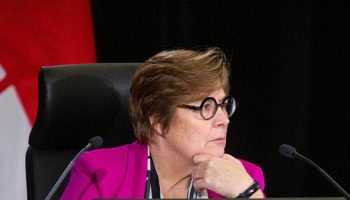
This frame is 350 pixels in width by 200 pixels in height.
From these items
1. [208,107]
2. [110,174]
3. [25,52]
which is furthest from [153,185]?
[25,52]

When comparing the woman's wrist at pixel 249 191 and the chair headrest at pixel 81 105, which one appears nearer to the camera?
the woman's wrist at pixel 249 191

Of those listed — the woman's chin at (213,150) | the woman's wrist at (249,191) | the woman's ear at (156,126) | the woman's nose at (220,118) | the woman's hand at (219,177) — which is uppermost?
the woman's nose at (220,118)

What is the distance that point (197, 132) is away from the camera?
166 cm

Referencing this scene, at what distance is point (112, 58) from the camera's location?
262cm

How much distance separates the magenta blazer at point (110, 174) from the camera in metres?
1.68

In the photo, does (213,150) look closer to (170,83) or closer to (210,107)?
(210,107)

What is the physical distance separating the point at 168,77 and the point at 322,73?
47.9 inches

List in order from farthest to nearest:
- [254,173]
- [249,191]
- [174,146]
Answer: [254,173], [174,146], [249,191]

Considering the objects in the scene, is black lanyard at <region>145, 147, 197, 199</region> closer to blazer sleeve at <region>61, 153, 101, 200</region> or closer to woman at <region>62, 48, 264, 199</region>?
woman at <region>62, 48, 264, 199</region>

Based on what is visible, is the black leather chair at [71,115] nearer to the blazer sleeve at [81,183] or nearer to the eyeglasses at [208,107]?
the blazer sleeve at [81,183]

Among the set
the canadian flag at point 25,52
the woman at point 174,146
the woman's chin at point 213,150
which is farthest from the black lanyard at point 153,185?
the canadian flag at point 25,52

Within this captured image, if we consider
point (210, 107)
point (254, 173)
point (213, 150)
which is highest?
point (210, 107)

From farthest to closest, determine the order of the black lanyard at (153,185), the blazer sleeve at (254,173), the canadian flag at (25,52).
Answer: the canadian flag at (25,52)
the blazer sleeve at (254,173)
the black lanyard at (153,185)

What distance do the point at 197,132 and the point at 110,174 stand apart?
0.27 meters
